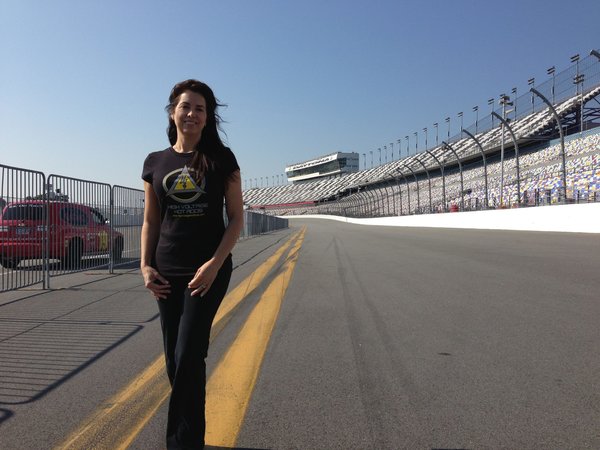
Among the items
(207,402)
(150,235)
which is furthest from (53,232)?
(150,235)

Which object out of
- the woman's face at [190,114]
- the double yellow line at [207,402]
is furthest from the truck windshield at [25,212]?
the woman's face at [190,114]

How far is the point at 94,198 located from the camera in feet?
31.6

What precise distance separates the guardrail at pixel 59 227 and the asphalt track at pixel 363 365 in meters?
0.81

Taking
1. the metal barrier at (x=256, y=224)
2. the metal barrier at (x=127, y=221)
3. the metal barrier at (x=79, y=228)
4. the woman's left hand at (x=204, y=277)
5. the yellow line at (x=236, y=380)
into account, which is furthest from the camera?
the metal barrier at (x=256, y=224)

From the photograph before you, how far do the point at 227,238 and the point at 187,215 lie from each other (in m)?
0.21

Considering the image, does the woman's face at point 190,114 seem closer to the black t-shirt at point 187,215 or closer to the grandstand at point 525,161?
the black t-shirt at point 187,215

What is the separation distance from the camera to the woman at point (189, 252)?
212 centimetres

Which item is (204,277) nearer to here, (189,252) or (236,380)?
(189,252)

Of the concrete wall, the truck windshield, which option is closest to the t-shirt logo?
the truck windshield

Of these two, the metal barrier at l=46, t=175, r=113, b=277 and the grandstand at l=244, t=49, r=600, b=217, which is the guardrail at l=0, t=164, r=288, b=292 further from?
the grandstand at l=244, t=49, r=600, b=217

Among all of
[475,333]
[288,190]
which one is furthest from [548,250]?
[288,190]

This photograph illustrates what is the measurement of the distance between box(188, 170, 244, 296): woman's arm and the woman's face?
0.29 metres

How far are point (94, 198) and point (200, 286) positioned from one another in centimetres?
845

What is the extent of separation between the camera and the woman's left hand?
206 centimetres
